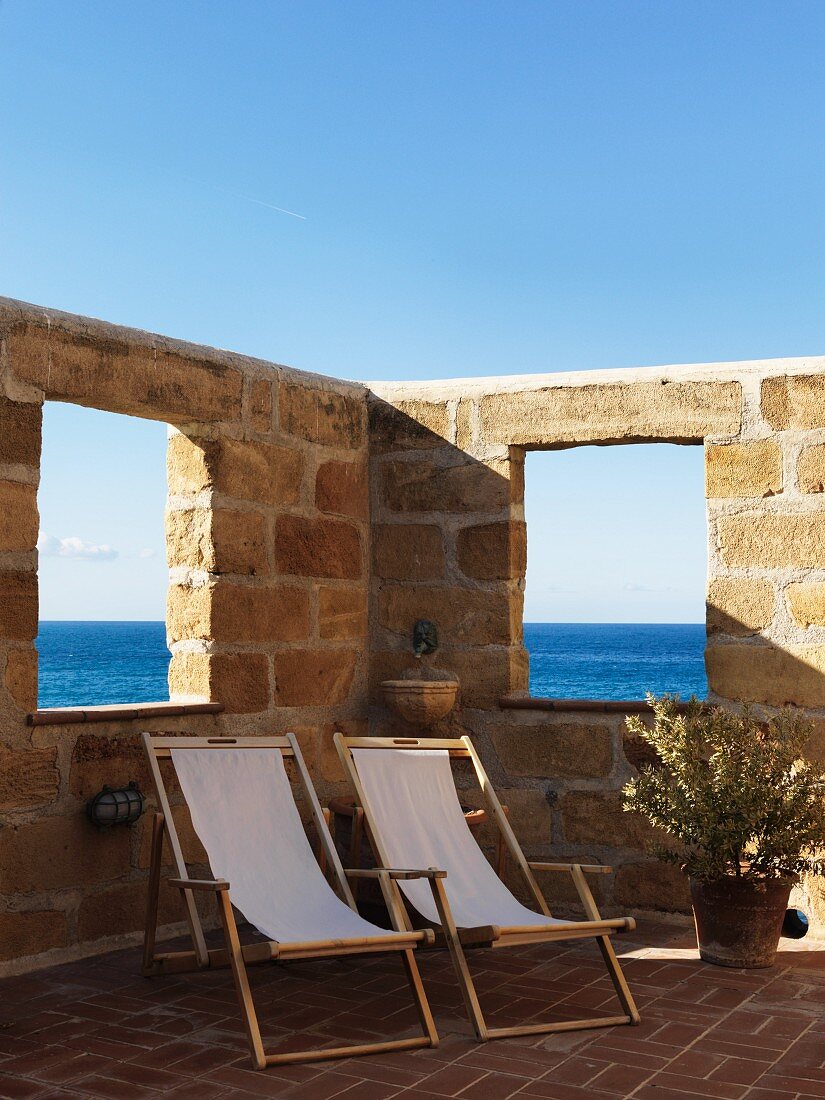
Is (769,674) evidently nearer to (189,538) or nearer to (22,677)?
(189,538)

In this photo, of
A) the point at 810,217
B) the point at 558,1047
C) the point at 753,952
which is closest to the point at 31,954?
the point at 558,1047

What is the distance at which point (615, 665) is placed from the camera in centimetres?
4294

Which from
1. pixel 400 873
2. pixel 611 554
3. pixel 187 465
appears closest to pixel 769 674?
pixel 400 873

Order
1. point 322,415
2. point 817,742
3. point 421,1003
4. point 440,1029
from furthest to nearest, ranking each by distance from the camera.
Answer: point 322,415 → point 817,742 → point 440,1029 → point 421,1003

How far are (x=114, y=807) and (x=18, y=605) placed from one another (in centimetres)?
76

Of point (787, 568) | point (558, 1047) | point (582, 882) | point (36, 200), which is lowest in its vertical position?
point (558, 1047)

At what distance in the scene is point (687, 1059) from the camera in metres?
3.25

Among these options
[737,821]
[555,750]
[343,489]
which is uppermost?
[343,489]

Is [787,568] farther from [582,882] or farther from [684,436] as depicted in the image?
[582,882]

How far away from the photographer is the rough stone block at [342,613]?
5.14 m

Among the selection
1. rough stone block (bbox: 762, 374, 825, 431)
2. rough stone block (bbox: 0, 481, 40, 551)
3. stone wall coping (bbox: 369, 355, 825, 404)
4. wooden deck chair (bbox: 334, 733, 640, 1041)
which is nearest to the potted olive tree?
wooden deck chair (bbox: 334, 733, 640, 1041)

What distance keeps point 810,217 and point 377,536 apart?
1323 cm

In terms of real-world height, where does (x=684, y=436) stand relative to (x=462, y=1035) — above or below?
above

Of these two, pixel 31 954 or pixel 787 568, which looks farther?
pixel 787 568
